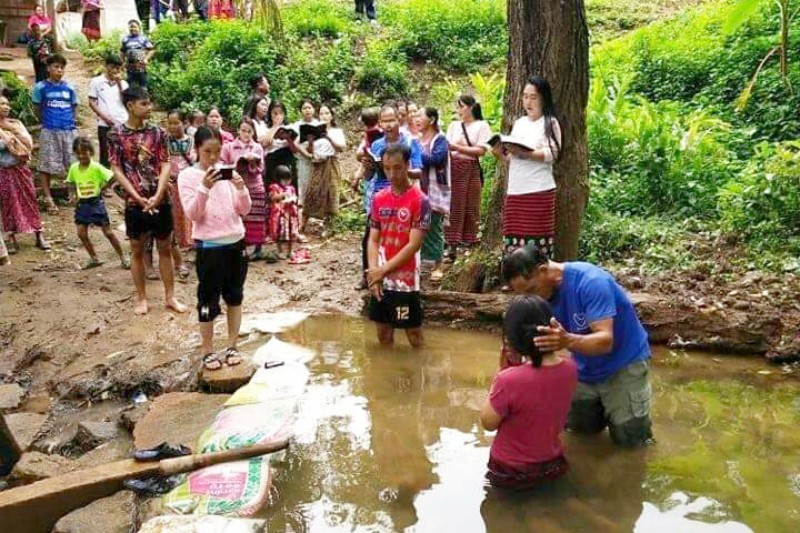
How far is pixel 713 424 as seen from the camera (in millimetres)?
4785

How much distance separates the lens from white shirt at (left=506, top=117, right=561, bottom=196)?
605 centimetres

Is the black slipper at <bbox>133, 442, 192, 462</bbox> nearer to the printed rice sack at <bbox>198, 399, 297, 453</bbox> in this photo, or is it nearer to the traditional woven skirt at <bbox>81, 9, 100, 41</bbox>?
the printed rice sack at <bbox>198, 399, 297, 453</bbox>

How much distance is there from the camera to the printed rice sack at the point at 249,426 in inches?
169

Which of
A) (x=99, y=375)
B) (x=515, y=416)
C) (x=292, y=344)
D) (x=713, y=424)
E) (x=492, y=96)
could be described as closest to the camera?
(x=515, y=416)

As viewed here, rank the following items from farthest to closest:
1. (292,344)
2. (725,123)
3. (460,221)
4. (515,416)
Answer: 1. (725,123)
2. (460,221)
3. (292,344)
4. (515,416)

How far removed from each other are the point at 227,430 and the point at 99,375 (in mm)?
1918

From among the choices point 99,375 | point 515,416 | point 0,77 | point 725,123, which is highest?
point 0,77

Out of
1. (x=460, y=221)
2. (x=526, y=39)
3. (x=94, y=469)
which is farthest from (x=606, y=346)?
(x=460, y=221)

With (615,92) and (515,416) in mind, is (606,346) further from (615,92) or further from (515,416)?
(615,92)

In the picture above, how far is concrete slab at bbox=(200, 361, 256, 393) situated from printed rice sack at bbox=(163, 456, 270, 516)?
121 centimetres

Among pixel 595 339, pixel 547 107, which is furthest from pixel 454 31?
pixel 595 339

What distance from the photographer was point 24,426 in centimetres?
520

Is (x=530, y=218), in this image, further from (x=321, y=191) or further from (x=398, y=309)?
(x=321, y=191)

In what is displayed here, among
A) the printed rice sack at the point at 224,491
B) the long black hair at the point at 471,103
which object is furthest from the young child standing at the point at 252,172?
the printed rice sack at the point at 224,491
